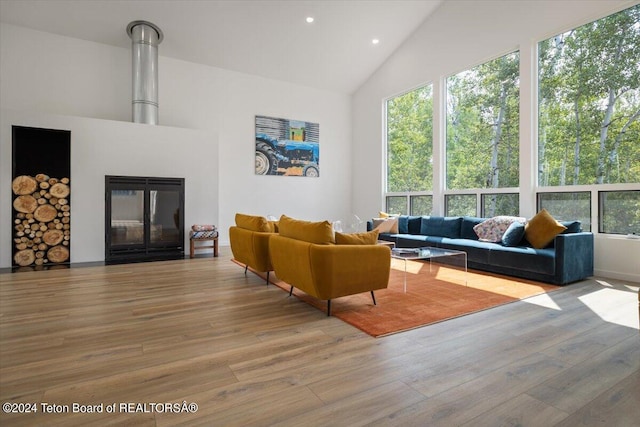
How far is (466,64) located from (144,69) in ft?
Answer: 19.1

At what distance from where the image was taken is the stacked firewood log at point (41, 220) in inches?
209

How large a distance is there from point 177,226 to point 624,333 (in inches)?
244

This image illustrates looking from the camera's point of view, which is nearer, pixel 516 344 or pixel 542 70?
pixel 516 344

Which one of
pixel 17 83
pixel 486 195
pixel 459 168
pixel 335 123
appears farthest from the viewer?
pixel 335 123

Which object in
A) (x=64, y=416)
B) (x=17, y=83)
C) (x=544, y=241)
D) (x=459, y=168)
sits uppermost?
(x=17, y=83)

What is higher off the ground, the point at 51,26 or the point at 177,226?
the point at 51,26

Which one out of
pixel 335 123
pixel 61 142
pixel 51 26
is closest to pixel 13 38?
pixel 51 26

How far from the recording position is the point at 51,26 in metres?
5.87

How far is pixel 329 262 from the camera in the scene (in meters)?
2.85

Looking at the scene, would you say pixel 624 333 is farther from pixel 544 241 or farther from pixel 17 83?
pixel 17 83

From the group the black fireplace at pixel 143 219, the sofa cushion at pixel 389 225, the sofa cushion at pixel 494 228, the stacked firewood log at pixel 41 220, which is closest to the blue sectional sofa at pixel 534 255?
the sofa cushion at pixel 494 228

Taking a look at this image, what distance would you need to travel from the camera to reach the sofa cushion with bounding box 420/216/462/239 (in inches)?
242

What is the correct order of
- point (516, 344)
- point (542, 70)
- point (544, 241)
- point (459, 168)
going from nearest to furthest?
point (516, 344) → point (544, 241) → point (542, 70) → point (459, 168)

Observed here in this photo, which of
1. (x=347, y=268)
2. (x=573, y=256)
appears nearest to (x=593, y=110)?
(x=573, y=256)
